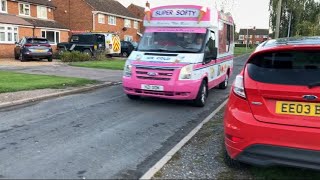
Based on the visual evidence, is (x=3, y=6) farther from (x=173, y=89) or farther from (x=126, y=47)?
(x=173, y=89)

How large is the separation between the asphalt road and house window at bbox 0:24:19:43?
21.0m

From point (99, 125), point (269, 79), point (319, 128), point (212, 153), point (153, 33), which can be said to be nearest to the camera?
point (319, 128)

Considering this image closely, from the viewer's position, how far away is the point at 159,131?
22.4ft

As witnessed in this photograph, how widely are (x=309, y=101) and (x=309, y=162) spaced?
661mm

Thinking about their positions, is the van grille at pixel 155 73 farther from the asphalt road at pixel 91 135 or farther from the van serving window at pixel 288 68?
the van serving window at pixel 288 68

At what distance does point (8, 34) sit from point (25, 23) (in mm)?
2381

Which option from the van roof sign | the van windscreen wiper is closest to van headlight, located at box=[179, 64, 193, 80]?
the van roof sign

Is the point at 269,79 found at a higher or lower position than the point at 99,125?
higher

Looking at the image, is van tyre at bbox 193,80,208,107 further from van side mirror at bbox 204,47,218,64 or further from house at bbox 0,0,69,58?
house at bbox 0,0,69,58

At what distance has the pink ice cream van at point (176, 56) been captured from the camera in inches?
347

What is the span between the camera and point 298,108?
4.02 meters

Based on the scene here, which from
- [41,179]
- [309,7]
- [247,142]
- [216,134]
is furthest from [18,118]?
[309,7]

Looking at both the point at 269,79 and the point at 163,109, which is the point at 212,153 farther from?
the point at 163,109

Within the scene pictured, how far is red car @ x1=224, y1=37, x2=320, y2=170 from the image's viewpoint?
3.95 meters
